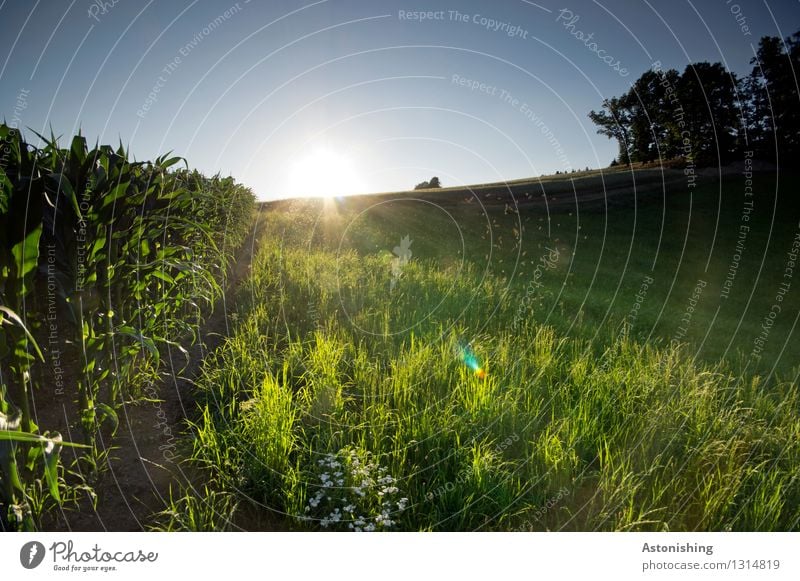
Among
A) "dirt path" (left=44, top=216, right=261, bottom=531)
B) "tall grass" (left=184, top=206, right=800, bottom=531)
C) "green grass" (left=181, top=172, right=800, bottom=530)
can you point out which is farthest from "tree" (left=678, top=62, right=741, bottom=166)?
"dirt path" (left=44, top=216, right=261, bottom=531)

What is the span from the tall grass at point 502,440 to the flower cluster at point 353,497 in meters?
0.05

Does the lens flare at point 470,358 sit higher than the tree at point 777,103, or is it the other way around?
the tree at point 777,103

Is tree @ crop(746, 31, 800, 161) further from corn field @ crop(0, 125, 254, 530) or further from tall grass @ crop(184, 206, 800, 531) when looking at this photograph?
corn field @ crop(0, 125, 254, 530)

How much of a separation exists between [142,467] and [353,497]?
5.80 feet

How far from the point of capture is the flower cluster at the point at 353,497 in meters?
2.66

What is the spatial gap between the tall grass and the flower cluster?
0.17ft

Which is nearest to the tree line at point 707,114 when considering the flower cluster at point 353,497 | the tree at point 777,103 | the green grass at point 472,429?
the tree at point 777,103

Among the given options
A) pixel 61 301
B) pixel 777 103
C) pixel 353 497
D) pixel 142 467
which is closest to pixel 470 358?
pixel 353 497

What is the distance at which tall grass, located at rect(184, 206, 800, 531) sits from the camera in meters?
2.82

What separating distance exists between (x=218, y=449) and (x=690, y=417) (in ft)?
12.5

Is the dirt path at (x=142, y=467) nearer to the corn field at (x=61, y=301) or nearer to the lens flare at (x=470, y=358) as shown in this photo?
the corn field at (x=61, y=301)

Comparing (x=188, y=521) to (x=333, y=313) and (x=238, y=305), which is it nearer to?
(x=333, y=313)

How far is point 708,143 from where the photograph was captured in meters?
17.5

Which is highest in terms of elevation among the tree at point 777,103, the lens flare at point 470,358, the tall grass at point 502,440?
the tree at point 777,103
